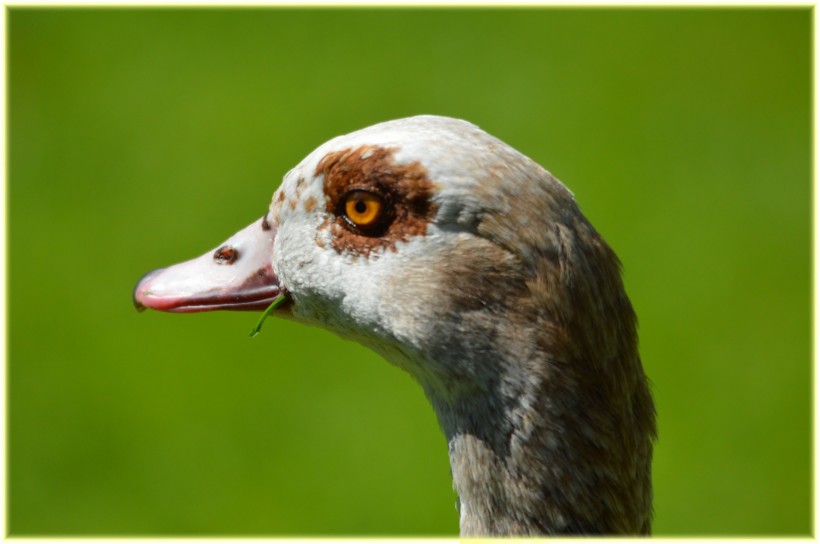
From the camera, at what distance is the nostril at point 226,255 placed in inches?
76.4

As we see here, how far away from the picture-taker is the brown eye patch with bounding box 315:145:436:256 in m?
1.66

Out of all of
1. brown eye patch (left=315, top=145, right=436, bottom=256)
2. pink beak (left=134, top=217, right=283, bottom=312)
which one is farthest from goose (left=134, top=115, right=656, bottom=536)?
pink beak (left=134, top=217, right=283, bottom=312)

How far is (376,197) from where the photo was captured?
169 centimetres

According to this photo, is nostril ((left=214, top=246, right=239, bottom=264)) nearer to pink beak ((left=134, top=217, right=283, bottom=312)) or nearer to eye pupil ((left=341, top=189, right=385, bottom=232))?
pink beak ((left=134, top=217, right=283, bottom=312))

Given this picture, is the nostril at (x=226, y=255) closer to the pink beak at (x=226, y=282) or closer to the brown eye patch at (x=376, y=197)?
the pink beak at (x=226, y=282)

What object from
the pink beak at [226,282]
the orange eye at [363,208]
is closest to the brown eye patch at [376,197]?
the orange eye at [363,208]

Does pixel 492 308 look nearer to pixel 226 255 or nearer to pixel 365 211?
pixel 365 211

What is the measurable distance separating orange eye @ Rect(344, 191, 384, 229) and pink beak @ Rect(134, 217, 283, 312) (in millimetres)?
235

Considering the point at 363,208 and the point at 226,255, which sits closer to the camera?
the point at 363,208

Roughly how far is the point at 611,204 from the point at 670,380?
1317mm

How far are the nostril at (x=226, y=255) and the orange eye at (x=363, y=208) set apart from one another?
30 centimetres

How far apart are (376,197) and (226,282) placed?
39cm

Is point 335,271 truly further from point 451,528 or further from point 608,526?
point 451,528

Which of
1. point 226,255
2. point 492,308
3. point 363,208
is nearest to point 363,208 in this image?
point 363,208
